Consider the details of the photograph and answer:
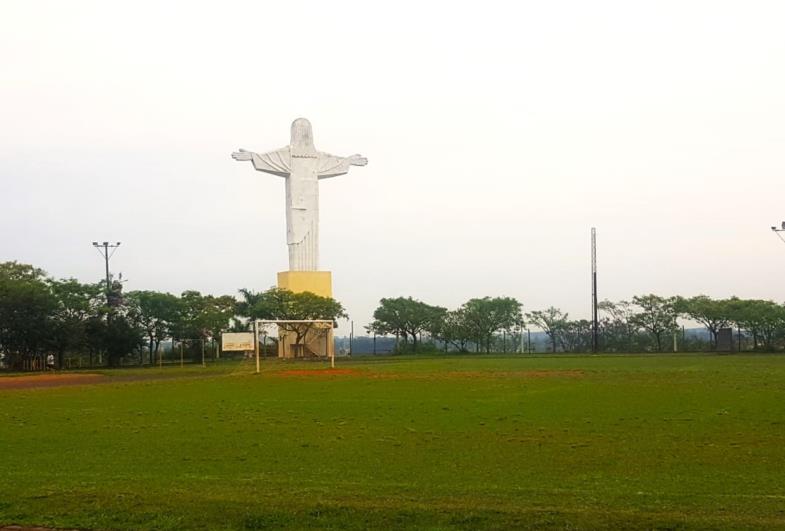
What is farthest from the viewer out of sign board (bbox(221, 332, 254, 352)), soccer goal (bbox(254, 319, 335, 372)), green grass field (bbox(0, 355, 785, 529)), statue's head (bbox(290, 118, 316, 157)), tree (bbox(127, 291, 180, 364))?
statue's head (bbox(290, 118, 316, 157))

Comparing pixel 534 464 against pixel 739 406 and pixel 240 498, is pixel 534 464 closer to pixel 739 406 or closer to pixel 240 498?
pixel 240 498

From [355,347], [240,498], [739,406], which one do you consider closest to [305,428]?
[240,498]

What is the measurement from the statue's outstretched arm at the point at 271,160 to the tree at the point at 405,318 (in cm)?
2137

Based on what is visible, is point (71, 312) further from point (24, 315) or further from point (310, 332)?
point (310, 332)

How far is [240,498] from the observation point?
36.2ft

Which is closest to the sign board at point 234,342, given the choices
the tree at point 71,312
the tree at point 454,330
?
the tree at point 71,312

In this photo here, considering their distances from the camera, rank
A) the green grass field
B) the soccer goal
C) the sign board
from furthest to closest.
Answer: the soccer goal
the sign board
the green grass field

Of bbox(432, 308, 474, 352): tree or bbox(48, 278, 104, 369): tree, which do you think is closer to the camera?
bbox(48, 278, 104, 369): tree

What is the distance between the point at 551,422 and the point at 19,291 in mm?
58246

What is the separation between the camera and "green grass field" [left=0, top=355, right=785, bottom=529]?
33.0 feet

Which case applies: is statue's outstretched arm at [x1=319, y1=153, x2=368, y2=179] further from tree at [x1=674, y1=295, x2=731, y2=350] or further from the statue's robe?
tree at [x1=674, y1=295, x2=731, y2=350]

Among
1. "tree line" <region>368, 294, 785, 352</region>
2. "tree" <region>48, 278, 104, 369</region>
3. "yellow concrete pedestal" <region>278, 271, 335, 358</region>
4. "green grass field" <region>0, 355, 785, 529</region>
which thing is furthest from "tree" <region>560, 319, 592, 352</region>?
"green grass field" <region>0, 355, 785, 529</region>

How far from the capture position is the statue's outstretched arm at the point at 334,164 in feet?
272

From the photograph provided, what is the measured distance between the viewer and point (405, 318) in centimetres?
9388
